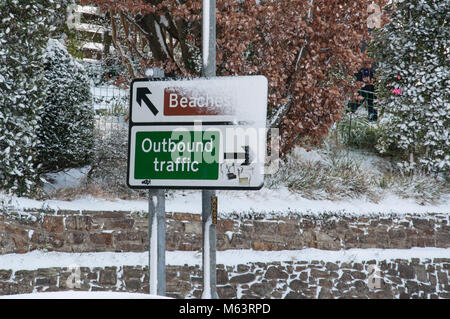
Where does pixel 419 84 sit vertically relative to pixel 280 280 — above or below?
above

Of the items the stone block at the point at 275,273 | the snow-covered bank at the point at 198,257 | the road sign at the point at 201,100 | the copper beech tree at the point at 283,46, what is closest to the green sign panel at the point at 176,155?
the road sign at the point at 201,100

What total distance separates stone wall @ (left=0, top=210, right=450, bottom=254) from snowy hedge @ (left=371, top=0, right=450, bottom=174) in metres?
1.85

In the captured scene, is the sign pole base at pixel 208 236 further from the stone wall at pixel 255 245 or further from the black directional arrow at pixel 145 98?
the stone wall at pixel 255 245

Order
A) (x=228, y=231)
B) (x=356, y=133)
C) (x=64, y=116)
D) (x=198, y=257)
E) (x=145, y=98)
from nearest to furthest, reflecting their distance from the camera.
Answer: (x=145, y=98) → (x=198, y=257) → (x=228, y=231) → (x=64, y=116) → (x=356, y=133)

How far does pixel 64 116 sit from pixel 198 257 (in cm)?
332

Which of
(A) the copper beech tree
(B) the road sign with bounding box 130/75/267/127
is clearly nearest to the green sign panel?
(B) the road sign with bounding box 130/75/267/127

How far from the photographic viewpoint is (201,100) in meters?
3.45

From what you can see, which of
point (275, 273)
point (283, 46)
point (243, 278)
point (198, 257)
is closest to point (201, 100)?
point (198, 257)

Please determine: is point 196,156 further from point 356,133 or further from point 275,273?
point 356,133

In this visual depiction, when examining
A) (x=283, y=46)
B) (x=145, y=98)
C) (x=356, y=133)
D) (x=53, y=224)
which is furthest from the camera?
(x=356, y=133)

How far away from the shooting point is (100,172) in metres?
8.78

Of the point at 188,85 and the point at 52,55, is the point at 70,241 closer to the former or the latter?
the point at 52,55

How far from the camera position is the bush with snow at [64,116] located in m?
8.59
